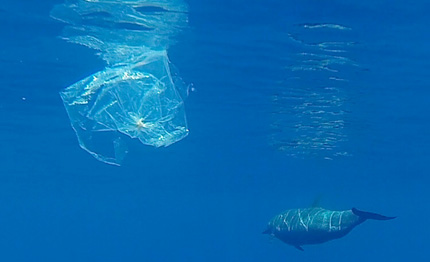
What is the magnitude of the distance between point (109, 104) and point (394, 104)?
15.1m

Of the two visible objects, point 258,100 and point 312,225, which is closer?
point 312,225

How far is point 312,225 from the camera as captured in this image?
1523 centimetres

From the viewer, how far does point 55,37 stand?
1407 centimetres

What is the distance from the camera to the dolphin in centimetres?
1433

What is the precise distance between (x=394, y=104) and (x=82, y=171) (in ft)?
97.6

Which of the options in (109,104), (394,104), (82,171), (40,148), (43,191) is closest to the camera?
(109,104)

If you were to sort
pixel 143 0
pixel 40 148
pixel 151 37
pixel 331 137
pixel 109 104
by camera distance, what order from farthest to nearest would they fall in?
pixel 40 148 → pixel 331 137 → pixel 151 37 → pixel 143 0 → pixel 109 104

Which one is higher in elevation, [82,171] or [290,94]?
[290,94]

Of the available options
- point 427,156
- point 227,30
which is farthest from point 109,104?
point 427,156

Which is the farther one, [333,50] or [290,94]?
[290,94]

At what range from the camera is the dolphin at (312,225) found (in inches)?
564

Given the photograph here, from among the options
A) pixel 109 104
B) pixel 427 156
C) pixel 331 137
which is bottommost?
pixel 427 156

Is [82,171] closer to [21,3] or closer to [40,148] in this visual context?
[40,148]

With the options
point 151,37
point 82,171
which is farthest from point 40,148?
point 151,37
